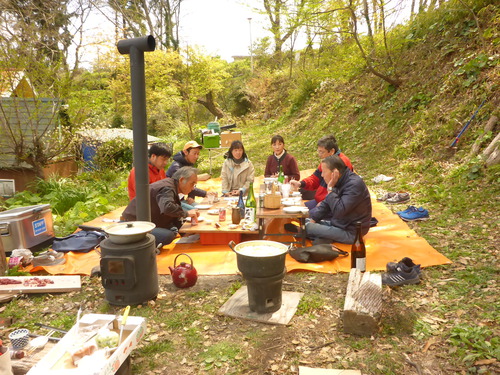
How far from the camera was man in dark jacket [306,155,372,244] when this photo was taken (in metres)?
4.80

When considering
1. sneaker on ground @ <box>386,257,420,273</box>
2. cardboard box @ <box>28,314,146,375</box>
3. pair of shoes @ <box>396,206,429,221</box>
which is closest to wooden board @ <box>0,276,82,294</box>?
cardboard box @ <box>28,314,146,375</box>

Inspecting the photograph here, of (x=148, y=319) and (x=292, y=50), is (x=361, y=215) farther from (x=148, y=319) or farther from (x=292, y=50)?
(x=292, y=50)

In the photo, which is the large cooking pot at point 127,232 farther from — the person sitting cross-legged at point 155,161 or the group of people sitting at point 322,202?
the person sitting cross-legged at point 155,161

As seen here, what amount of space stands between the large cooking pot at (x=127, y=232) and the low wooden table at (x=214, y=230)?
116 centimetres

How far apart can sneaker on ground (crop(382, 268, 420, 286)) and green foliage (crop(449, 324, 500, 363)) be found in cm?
84

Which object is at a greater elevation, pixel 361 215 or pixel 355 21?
pixel 355 21

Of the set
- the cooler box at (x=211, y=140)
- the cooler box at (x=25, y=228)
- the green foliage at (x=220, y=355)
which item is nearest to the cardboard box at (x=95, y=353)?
the green foliage at (x=220, y=355)

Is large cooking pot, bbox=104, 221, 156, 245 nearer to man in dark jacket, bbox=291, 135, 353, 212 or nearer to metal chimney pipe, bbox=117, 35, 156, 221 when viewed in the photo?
metal chimney pipe, bbox=117, 35, 156, 221

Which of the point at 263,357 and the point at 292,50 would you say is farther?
the point at 292,50

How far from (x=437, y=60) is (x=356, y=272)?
31.8ft

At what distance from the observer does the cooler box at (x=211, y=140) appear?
1148 cm

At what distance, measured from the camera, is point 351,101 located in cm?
1441

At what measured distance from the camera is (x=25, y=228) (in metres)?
5.41

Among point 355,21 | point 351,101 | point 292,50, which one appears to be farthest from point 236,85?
point 355,21
